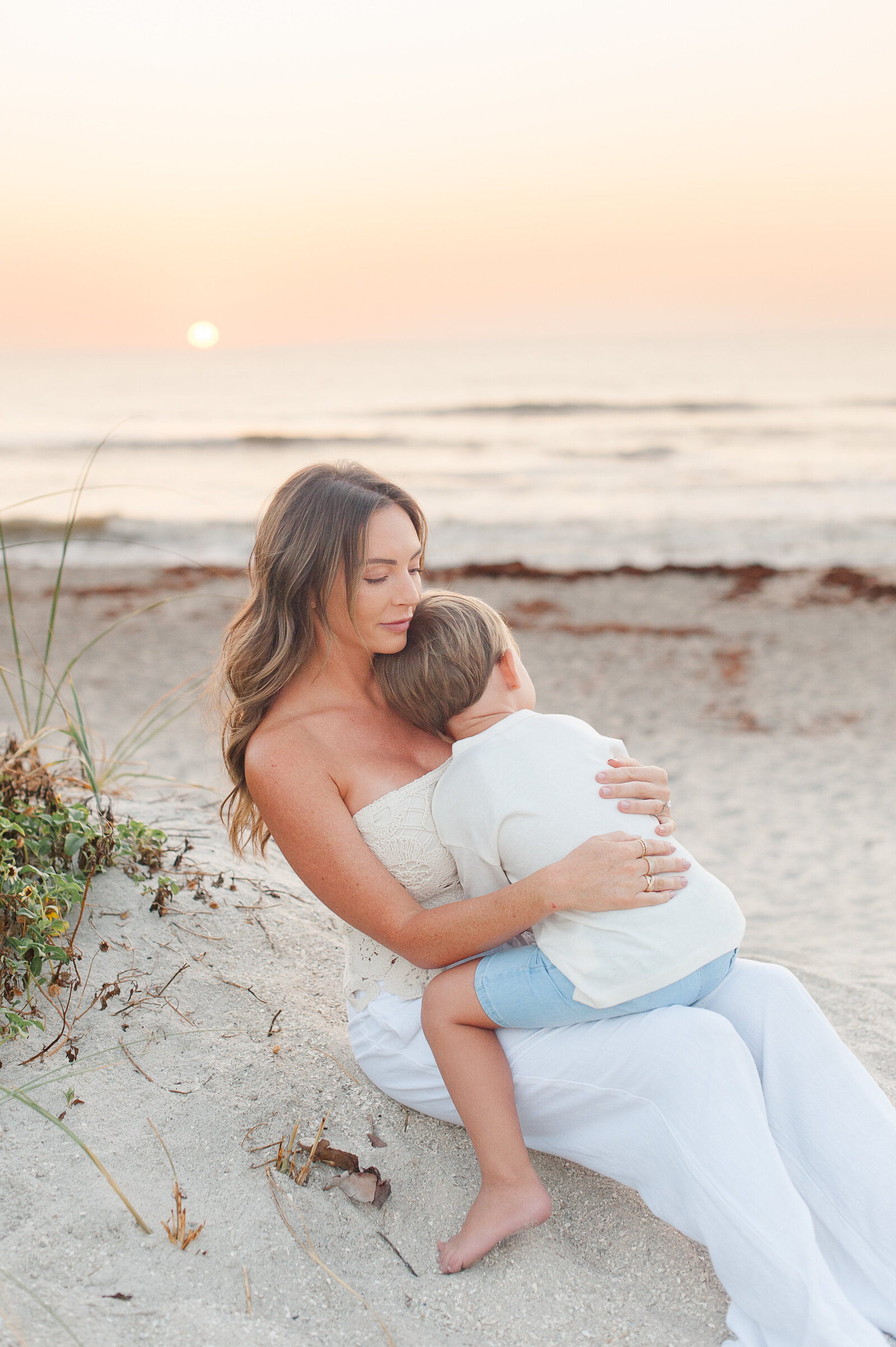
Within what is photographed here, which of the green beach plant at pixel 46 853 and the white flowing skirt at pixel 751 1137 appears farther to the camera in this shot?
the green beach plant at pixel 46 853

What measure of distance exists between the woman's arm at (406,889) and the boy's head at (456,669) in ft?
1.00

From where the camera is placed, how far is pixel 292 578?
94.7 inches

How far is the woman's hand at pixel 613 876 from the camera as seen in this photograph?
193 cm

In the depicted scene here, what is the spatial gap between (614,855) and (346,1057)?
1.12 m

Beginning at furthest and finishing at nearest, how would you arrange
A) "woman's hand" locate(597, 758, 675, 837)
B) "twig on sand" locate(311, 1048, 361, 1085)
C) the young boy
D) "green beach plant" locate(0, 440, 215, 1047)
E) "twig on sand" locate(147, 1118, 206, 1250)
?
"twig on sand" locate(311, 1048, 361, 1085), "green beach plant" locate(0, 440, 215, 1047), "woman's hand" locate(597, 758, 675, 837), the young boy, "twig on sand" locate(147, 1118, 206, 1250)

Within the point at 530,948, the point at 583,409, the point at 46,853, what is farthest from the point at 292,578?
the point at 583,409

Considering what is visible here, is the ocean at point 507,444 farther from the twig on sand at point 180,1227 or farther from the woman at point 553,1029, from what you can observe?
the twig on sand at point 180,1227

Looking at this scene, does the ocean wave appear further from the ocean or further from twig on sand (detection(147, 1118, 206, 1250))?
twig on sand (detection(147, 1118, 206, 1250))

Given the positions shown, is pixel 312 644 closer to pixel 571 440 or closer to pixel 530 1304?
pixel 530 1304

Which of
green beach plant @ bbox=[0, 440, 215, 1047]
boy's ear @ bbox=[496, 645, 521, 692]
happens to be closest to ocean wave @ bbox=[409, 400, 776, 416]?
green beach plant @ bbox=[0, 440, 215, 1047]

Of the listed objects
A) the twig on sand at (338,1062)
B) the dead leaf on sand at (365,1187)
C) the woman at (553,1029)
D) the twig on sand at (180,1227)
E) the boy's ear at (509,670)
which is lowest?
the twig on sand at (338,1062)

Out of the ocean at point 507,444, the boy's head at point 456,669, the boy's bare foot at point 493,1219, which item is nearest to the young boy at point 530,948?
the boy's bare foot at point 493,1219

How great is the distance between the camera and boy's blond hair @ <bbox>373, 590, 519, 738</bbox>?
230 centimetres

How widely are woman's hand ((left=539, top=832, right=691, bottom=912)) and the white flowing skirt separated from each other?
0.27m
